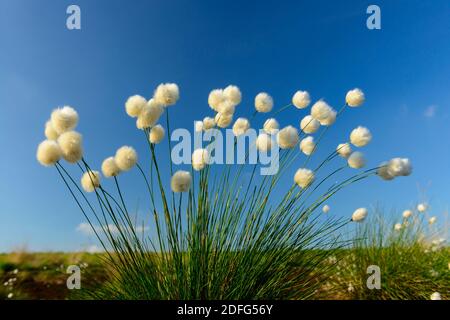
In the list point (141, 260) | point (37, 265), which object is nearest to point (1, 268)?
point (37, 265)

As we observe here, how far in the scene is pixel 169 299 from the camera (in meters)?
2.29

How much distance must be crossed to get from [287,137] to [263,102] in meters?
0.35

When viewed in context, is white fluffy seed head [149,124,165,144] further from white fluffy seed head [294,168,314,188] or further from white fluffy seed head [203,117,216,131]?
white fluffy seed head [294,168,314,188]

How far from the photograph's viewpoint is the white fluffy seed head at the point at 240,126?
2.76 metres

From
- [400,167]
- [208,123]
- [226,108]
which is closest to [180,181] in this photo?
[226,108]

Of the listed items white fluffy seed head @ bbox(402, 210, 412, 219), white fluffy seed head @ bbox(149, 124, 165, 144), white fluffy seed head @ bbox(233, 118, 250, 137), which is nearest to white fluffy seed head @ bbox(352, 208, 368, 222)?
white fluffy seed head @ bbox(233, 118, 250, 137)

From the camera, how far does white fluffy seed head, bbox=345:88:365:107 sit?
284 cm

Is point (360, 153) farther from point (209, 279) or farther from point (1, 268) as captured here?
point (1, 268)

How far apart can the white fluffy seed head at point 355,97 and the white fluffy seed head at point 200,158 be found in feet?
3.82

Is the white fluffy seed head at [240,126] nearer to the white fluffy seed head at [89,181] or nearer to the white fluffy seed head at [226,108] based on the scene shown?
the white fluffy seed head at [226,108]

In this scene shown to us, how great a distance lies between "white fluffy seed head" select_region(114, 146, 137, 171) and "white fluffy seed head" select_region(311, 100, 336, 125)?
131 centimetres

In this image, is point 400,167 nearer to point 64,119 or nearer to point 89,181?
point 89,181

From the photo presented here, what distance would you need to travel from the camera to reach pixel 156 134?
93.2 inches

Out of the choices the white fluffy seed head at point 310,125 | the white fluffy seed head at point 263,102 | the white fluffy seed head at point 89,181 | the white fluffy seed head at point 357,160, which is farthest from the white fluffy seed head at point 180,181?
the white fluffy seed head at point 357,160
